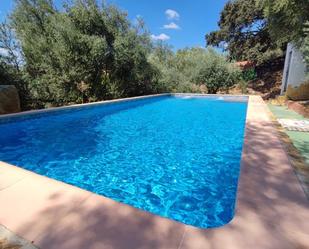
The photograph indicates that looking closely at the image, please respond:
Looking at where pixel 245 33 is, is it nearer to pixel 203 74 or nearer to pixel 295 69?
pixel 203 74

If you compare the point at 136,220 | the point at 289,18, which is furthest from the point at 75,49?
the point at 136,220

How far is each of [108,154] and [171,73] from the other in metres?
13.4

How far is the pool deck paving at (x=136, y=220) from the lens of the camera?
1.36 metres

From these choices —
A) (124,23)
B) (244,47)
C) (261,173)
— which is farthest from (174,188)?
(244,47)

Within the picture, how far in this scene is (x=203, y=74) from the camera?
53.4 feet

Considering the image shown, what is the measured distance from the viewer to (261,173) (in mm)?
2336

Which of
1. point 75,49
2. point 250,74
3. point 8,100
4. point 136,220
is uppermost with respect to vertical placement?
point 75,49

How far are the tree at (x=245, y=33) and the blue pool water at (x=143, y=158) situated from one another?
16099mm

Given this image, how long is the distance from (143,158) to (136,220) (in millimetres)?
2663

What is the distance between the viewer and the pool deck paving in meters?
1.36

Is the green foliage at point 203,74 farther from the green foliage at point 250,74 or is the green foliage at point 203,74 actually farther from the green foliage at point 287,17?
the green foliage at point 250,74

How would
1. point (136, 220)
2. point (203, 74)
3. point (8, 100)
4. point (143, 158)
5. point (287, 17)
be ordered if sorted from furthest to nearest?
1. point (203, 74)
2. point (287, 17)
3. point (8, 100)
4. point (143, 158)
5. point (136, 220)

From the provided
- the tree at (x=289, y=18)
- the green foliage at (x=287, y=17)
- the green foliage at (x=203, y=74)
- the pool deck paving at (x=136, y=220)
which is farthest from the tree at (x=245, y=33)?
the pool deck paving at (x=136, y=220)

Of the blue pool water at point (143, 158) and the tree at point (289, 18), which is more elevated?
the tree at point (289, 18)
